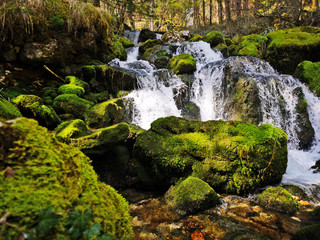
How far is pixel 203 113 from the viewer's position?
9227 mm

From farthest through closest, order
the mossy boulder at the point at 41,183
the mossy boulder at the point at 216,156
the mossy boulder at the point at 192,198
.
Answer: the mossy boulder at the point at 216,156
the mossy boulder at the point at 192,198
the mossy boulder at the point at 41,183

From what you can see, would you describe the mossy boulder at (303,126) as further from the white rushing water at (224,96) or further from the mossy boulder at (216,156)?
the mossy boulder at (216,156)

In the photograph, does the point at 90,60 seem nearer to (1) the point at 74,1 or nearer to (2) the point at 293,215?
(1) the point at 74,1

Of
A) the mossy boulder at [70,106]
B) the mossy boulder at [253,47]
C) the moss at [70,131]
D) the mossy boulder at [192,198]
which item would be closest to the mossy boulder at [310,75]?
the mossy boulder at [253,47]

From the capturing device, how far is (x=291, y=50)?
10000mm

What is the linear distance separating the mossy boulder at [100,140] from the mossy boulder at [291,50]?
412 inches

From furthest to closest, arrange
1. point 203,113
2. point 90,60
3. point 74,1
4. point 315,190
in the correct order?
1. point 90,60
2. point 203,113
3. point 74,1
4. point 315,190

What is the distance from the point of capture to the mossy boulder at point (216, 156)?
3.93 meters

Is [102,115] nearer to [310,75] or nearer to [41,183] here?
[41,183]

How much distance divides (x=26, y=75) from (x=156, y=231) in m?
8.13

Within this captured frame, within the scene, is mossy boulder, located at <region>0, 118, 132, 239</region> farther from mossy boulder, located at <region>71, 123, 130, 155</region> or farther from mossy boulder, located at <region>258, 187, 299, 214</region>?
mossy boulder, located at <region>258, 187, 299, 214</region>

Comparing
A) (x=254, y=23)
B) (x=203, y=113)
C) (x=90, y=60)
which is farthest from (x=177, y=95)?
(x=254, y=23)

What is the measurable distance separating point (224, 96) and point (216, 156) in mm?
5486

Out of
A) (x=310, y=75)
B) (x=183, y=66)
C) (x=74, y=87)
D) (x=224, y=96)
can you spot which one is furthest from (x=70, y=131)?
(x=310, y=75)
